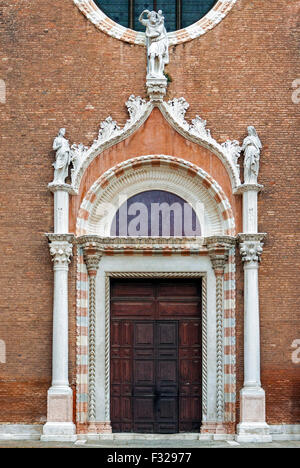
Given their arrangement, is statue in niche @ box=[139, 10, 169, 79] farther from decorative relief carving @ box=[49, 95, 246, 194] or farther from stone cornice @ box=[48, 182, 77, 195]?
stone cornice @ box=[48, 182, 77, 195]

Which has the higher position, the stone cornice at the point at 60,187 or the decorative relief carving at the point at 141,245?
the stone cornice at the point at 60,187

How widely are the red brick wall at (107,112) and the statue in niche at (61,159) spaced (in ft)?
1.04

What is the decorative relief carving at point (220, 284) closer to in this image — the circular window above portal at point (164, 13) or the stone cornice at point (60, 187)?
the stone cornice at point (60, 187)

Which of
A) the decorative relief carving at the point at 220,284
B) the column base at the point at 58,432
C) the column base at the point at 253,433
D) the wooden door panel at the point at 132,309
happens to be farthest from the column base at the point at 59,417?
the column base at the point at 253,433

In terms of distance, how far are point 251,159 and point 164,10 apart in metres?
3.68

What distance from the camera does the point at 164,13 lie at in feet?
64.4

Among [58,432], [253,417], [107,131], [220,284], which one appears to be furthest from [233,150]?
[58,432]

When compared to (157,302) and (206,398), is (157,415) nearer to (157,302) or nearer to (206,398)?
(206,398)

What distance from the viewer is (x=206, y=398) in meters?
18.5

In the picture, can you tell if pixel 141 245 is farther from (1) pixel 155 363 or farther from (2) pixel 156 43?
(2) pixel 156 43

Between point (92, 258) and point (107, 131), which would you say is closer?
point (92, 258)

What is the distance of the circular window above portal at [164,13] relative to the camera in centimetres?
1919

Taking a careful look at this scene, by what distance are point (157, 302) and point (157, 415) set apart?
2.17 meters

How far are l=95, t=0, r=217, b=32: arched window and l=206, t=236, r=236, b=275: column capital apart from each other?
4414mm
